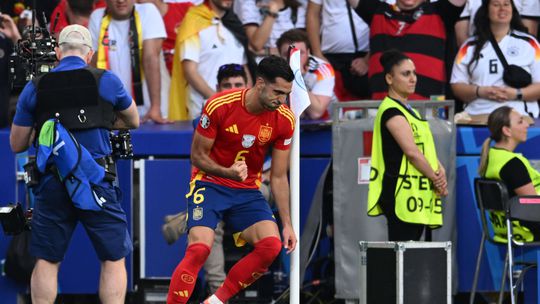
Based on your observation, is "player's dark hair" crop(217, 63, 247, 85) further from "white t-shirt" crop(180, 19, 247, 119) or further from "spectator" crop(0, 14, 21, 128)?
"spectator" crop(0, 14, 21, 128)

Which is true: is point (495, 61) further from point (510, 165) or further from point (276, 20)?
point (276, 20)

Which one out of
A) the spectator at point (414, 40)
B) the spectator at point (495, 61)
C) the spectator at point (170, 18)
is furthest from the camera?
the spectator at point (170, 18)

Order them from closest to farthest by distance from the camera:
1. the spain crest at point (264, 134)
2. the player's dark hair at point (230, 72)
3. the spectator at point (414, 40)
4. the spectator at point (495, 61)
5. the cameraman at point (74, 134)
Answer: the cameraman at point (74, 134), the spain crest at point (264, 134), the player's dark hair at point (230, 72), the spectator at point (495, 61), the spectator at point (414, 40)

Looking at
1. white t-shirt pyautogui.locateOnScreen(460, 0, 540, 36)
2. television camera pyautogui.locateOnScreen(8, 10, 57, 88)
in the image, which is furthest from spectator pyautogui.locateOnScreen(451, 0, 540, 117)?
television camera pyautogui.locateOnScreen(8, 10, 57, 88)

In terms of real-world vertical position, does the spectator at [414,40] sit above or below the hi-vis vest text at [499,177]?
above

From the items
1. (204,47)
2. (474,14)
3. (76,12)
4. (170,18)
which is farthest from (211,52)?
(474,14)

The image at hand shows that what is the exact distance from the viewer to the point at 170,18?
12336mm

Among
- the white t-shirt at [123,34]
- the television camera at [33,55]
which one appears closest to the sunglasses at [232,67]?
the white t-shirt at [123,34]

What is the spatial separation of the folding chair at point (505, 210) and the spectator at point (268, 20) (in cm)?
254

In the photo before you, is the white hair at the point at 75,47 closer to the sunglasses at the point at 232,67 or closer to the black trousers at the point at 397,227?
the sunglasses at the point at 232,67

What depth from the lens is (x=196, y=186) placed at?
8.98m

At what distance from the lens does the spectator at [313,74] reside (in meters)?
11.2

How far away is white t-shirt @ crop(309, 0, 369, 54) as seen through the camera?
11.9 meters

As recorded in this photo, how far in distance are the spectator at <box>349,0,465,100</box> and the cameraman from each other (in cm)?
348
